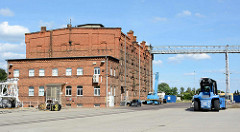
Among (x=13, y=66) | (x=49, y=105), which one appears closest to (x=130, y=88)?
(x=13, y=66)

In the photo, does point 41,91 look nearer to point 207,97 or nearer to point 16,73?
point 16,73

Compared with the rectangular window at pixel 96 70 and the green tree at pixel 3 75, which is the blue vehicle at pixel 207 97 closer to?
the rectangular window at pixel 96 70

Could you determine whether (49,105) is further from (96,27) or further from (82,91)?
(96,27)

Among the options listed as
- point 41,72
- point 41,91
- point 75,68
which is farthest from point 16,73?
point 75,68

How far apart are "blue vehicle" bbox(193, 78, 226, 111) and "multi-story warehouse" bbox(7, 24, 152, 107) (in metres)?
19.9

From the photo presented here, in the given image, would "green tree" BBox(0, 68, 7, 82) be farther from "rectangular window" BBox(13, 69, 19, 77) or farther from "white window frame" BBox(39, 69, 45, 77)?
"white window frame" BBox(39, 69, 45, 77)

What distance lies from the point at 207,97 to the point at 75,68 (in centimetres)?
2610

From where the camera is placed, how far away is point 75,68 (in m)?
51.7

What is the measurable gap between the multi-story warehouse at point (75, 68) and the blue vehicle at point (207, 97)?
785 inches

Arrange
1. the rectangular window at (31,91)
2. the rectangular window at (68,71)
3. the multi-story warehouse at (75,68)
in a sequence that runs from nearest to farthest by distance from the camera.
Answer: the multi-story warehouse at (75,68) → the rectangular window at (68,71) → the rectangular window at (31,91)

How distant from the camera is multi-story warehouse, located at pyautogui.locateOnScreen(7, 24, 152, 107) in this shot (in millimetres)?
50562

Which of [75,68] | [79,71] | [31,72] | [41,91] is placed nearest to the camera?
[79,71]

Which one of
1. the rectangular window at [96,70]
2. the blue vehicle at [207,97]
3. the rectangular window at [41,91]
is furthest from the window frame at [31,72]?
the blue vehicle at [207,97]

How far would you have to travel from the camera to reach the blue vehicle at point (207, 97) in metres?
32.6
